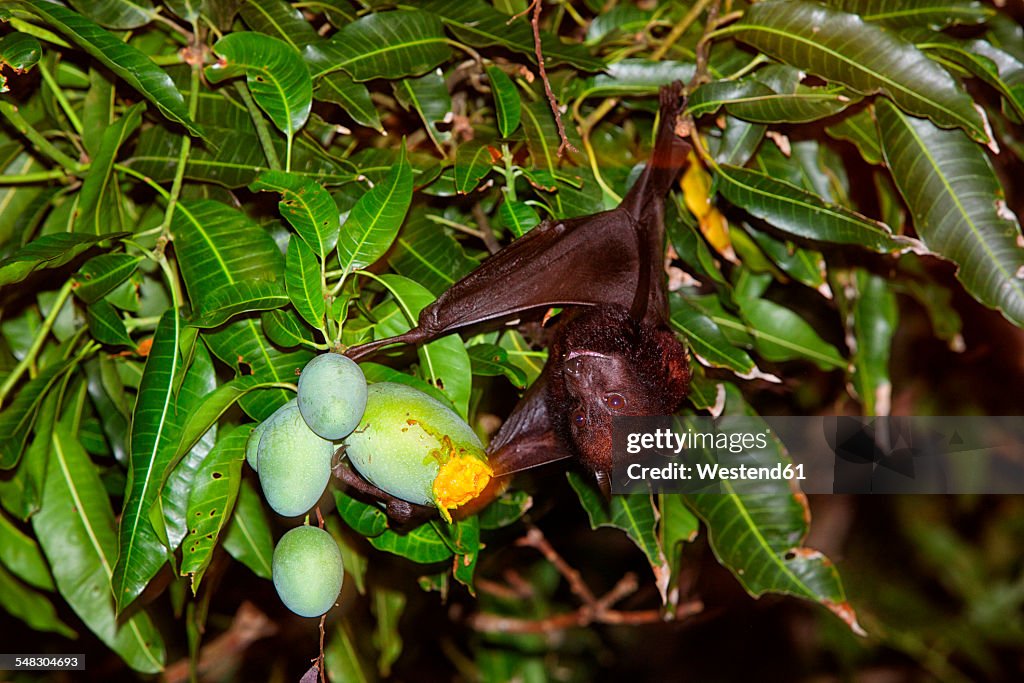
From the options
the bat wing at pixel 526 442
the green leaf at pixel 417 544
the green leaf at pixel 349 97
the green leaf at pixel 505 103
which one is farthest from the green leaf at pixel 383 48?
the green leaf at pixel 417 544

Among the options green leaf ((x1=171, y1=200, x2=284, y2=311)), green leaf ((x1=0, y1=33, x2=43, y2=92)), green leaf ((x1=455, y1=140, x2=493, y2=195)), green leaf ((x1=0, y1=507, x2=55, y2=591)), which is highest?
green leaf ((x1=0, y1=33, x2=43, y2=92))

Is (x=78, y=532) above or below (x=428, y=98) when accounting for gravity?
below

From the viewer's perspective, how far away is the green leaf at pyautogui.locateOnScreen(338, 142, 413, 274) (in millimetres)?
1280

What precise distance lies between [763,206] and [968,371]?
2608mm

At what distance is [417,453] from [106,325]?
2.05 ft

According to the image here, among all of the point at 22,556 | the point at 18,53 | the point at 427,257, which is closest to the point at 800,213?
the point at 427,257

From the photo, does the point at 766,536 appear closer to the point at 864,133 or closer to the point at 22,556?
the point at 864,133

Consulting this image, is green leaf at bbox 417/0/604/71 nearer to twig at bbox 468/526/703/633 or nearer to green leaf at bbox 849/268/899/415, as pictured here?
green leaf at bbox 849/268/899/415

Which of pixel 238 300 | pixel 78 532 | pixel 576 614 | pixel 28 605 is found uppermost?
pixel 238 300

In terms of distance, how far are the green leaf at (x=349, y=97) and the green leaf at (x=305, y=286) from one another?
0.35 m

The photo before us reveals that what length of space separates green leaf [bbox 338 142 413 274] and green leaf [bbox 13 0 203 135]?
325 mm

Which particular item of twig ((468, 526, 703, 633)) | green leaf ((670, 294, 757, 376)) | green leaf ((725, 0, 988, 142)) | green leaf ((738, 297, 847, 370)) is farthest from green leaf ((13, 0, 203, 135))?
twig ((468, 526, 703, 633))

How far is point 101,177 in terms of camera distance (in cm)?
143

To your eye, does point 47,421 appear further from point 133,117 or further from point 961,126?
point 961,126
